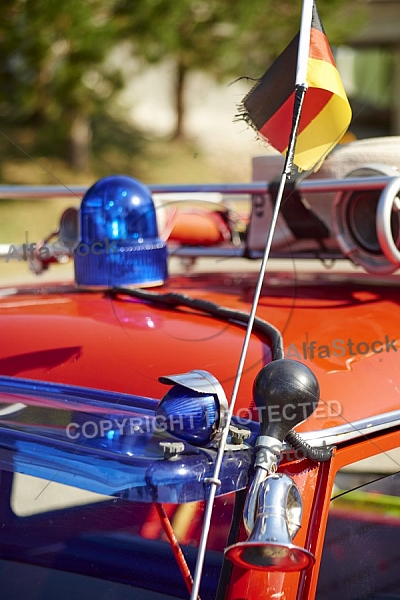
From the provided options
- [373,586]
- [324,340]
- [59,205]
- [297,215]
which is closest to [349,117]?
[324,340]

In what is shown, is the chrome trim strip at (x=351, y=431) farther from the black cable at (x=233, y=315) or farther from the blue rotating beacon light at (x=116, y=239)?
the blue rotating beacon light at (x=116, y=239)

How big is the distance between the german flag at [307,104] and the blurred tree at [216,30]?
47.5 feet

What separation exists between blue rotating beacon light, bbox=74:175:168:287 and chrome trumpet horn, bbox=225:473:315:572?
1068 mm

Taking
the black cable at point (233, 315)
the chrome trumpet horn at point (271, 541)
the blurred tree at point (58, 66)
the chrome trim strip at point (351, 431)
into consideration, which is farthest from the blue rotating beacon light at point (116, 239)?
the blurred tree at point (58, 66)

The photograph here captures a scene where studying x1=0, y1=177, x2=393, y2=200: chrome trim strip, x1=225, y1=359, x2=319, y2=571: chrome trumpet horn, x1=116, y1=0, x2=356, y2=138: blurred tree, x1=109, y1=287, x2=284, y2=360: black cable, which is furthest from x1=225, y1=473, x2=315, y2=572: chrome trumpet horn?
x1=116, y1=0, x2=356, y2=138: blurred tree

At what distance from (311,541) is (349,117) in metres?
0.87

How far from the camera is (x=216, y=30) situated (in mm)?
17719

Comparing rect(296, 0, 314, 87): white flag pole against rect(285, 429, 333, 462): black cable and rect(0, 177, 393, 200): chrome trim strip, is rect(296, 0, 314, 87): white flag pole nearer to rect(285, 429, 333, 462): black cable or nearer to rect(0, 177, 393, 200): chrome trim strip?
rect(0, 177, 393, 200): chrome trim strip

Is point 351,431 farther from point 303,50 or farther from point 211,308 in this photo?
point 303,50

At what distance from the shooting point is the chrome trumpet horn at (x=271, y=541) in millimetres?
1077

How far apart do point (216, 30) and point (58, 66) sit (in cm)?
389

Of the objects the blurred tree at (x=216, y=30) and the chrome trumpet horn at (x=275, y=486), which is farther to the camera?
the blurred tree at (x=216, y=30)

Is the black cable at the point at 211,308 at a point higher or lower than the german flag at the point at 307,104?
lower

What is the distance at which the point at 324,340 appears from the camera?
169 centimetres
